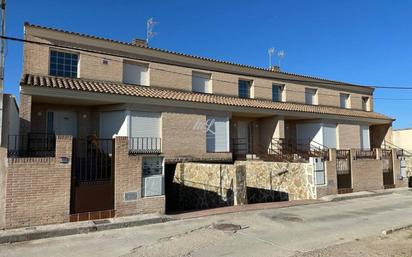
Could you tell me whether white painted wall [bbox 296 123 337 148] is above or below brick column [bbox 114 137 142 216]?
above

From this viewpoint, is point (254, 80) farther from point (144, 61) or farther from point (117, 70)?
point (117, 70)

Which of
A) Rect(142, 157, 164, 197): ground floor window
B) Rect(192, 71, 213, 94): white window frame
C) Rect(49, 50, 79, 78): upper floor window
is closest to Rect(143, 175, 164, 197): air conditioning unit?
Rect(142, 157, 164, 197): ground floor window

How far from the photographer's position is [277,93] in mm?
24797

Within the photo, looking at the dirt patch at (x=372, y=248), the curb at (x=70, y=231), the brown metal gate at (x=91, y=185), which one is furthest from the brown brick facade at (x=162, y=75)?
the dirt patch at (x=372, y=248)

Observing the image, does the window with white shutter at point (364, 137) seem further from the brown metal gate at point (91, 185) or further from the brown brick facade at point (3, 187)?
the brown brick facade at point (3, 187)

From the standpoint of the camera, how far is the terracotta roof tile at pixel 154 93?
14794 mm

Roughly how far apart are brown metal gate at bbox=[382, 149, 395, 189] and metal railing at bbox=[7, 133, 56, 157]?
59.3ft

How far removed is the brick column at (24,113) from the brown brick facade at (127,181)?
5.53 m

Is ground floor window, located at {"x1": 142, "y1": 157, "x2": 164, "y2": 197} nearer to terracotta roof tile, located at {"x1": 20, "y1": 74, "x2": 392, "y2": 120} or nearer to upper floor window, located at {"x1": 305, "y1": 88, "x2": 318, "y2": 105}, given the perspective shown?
terracotta roof tile, located at {"x1": 20, "y1": 74, "x2": 392, "y2": 120}

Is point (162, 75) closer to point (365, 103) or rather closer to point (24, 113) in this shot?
point (24, 113)

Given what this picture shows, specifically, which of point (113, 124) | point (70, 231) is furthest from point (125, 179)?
point (113, 124)

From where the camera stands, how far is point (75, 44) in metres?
16.9

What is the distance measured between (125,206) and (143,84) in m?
9.74

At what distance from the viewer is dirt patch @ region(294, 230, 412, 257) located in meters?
6.95
